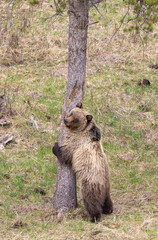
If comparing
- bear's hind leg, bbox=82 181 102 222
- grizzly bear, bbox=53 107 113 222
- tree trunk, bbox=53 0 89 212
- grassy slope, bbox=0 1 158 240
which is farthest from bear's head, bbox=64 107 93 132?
grassy slope, bbox=0 1 158 240

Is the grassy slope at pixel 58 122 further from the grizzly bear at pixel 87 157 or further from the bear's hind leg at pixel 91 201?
the grizzly bear at pixel 87 157

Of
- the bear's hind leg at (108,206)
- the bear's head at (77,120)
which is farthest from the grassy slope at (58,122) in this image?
the bear's head at (77,120)

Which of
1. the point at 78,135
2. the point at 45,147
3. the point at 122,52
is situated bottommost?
the point at 45,147

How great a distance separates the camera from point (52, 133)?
8.55 metres

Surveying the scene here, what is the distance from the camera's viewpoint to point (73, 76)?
5.75 meters

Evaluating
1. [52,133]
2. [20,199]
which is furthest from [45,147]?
[20,199]

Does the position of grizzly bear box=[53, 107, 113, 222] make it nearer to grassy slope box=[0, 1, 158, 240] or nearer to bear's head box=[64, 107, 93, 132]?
bear's head box=[64, 107, 93, 132]

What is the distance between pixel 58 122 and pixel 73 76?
348 cm

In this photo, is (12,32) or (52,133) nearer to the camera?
(52,133)

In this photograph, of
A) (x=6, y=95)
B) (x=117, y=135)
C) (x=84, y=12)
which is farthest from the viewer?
(x=6, y=95)

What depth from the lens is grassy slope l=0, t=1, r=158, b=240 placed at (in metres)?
5.57

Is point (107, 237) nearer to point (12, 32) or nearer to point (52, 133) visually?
point (52, 133)

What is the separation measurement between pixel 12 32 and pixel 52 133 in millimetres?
5999

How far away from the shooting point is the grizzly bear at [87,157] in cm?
567
